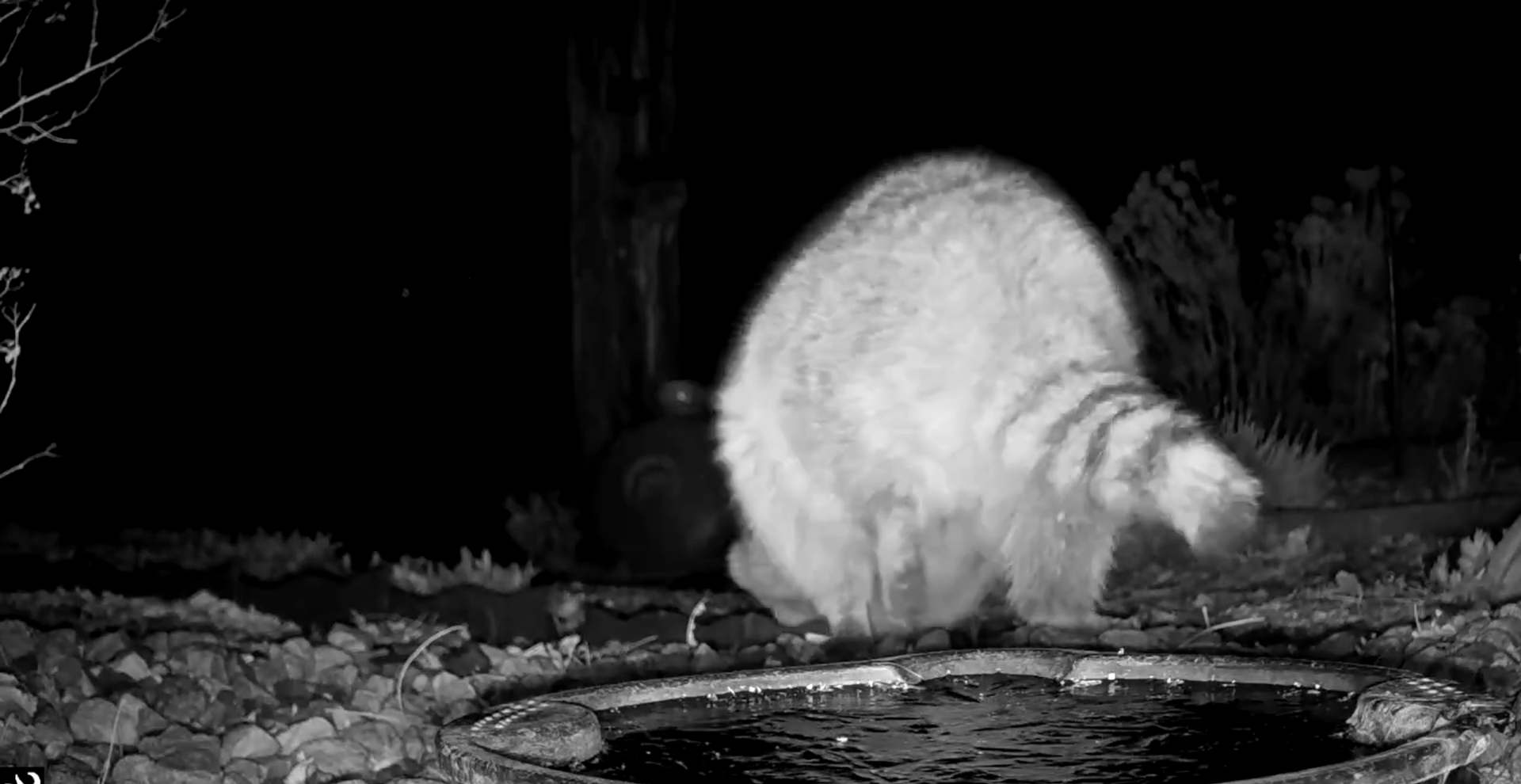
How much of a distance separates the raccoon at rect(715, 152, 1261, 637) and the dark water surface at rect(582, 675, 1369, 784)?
161 cm

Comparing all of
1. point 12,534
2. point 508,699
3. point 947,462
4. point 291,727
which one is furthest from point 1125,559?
point 12,534

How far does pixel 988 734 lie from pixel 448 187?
37.6 feet

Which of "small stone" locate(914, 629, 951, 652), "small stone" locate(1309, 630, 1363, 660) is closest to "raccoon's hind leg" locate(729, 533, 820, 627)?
"small stone" locate(914, 629, 951, 652)

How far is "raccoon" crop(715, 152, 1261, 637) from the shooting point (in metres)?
5.28

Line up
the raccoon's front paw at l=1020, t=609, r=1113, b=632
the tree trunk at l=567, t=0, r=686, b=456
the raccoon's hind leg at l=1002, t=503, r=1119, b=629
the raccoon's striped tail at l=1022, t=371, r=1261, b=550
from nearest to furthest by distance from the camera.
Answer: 1. the raccoon's striped tail at l=1022, t=371, r=1261, b=550
2. the raccoon's front paw at l=1020, t=609, r=1113, b=632
3. the raccoon's hind leg at l=1002, t=503, r=1119, b=629
4. the tree trunk at l=567, t=0, r=686, b=456

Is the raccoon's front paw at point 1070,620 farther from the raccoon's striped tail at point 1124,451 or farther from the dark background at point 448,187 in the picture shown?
the dark background at point 448,187

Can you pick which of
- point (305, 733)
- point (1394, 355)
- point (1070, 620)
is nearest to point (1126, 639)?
point (1070, 620)

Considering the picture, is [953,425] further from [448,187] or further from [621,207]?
[448,187]

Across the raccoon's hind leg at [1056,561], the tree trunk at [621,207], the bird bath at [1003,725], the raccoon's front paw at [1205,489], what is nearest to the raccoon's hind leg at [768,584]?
the raccoon's hind leg at [1056,561]

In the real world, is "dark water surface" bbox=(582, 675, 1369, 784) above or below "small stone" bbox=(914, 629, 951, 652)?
above

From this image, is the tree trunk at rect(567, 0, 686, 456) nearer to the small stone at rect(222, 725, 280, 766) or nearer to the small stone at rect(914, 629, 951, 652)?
the small stone at rect(914, 629, 951, 652)

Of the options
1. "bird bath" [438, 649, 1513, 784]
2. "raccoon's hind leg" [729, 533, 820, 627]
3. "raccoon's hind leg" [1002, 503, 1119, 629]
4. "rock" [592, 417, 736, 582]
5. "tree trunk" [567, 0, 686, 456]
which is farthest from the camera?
"tree trunk" [567, 0, 686, 456]

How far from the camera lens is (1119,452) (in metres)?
5.05

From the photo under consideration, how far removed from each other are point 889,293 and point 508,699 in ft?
5.91
